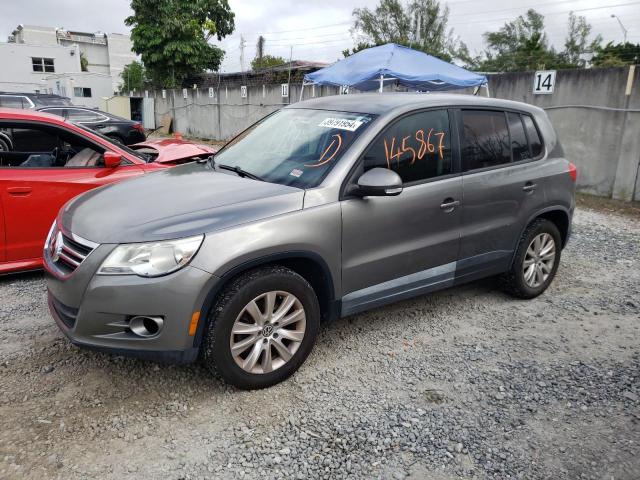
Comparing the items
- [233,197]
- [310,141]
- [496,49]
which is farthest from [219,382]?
[496,49]

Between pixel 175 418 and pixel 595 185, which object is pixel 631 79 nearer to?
pixel 595 185

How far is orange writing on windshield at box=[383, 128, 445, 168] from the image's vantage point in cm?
341

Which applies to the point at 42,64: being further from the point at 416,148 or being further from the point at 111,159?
the point at 416,148

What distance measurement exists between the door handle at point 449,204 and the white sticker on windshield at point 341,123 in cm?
82

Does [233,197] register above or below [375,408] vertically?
above

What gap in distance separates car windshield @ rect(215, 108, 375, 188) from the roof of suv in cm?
8

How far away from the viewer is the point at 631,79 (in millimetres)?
8648

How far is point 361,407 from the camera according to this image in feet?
9.66

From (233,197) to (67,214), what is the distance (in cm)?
115

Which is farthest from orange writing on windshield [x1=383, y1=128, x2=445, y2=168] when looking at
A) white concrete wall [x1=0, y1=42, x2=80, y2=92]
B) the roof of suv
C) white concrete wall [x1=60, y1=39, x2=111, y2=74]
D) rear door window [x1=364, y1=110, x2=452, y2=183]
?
white concrete wall [x1=60, y1=39, x2=111, y2=74]

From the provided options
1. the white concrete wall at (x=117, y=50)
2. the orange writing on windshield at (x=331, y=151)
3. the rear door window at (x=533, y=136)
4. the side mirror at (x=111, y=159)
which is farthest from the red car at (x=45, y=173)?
the white concrete wall at (x=117, y=50)

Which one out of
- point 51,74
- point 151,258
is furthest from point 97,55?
point 151,258

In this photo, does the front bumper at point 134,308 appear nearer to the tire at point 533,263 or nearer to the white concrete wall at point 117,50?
the tire at point 533,263

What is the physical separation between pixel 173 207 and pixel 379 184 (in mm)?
1211
